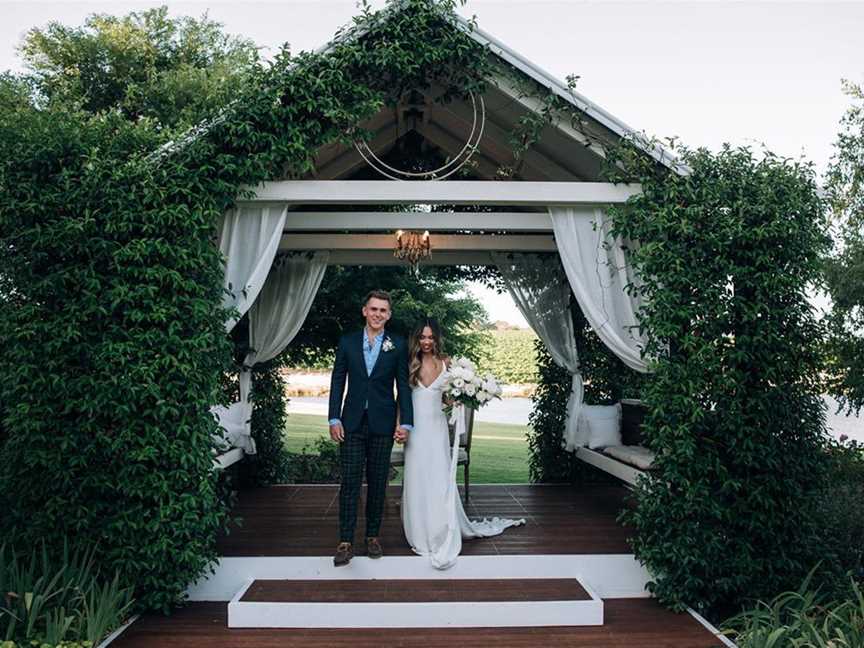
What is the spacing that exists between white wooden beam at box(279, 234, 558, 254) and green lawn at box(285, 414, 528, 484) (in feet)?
18.6

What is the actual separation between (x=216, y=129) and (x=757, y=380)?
397 centimetres

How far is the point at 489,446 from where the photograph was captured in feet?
60.4

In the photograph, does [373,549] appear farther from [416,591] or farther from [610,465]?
[610,465]

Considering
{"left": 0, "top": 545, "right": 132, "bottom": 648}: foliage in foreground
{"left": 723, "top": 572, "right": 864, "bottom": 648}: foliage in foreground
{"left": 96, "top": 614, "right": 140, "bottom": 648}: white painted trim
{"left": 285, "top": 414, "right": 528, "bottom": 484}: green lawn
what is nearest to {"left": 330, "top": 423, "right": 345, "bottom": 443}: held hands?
{"left": 0, "top": 545, "right": 132, "bottom": 648}: foliage in foreground

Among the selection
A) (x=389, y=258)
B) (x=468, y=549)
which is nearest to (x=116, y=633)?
(x=468, y=549)

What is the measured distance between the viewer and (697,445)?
487 cm

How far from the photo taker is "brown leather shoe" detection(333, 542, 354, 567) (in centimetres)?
493

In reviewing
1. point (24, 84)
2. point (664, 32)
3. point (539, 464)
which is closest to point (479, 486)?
point (539, 464)

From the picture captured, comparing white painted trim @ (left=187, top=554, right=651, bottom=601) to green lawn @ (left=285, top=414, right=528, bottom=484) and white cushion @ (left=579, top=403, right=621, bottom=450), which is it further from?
green lawn @ (left=285, top=414, right=528, bottom=484)

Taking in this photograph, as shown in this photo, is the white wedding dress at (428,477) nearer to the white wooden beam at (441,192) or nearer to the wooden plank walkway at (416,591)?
→ the wooden plank walkway at (416,591)

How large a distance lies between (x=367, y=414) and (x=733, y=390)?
247 cm

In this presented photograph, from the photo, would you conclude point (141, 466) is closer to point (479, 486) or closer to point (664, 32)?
point (479, 486)

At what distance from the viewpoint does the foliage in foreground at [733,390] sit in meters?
4.74

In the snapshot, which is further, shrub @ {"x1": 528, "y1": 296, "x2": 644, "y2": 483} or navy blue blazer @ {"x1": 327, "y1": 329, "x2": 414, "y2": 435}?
shrub @ {"x1": 528, "y1": 296, "x2": 644, "y2": 483}
